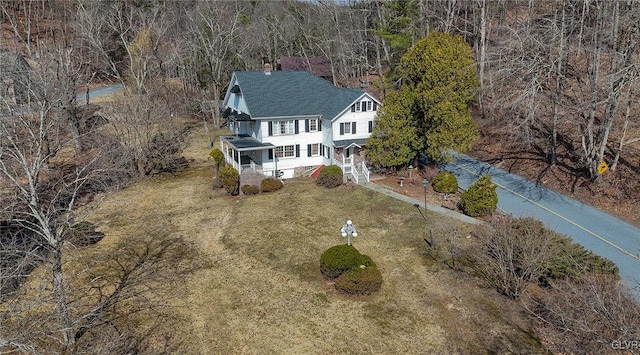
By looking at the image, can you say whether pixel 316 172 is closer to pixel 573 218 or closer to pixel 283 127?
pixel 283 127

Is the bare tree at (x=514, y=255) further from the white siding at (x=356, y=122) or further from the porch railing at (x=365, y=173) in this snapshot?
the white siding at (x=356, y=122)

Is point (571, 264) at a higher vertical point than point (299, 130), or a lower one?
lower

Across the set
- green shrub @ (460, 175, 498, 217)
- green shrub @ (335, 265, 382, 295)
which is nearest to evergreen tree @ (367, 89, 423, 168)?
green shrub @ (460, 175, 498, 217)

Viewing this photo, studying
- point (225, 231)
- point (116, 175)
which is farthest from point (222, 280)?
point (116, 175)

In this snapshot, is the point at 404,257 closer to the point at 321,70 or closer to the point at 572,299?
the point at 572,299

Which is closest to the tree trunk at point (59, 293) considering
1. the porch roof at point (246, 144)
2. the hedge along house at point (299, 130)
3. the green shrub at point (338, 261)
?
the green shrub at point (338, 261)

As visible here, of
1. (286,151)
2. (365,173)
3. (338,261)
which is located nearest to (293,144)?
(286,151)
